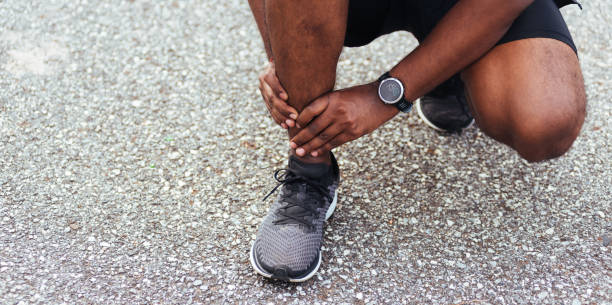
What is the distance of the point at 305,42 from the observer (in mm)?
1535

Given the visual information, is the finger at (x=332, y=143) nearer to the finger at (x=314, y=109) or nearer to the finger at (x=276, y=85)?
the finger at (x=314, y=109)

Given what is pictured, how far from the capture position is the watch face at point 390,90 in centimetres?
171

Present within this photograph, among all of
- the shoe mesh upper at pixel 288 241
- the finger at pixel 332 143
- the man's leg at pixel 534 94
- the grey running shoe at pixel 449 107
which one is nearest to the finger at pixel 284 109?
the finger at pixel 332 143

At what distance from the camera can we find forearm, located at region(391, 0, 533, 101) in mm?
1604

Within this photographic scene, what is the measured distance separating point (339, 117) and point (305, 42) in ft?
0.92

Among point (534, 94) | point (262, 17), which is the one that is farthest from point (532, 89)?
point (262, 17)

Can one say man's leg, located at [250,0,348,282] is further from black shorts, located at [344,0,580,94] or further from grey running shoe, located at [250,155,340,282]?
black shorts, located at [344,0,580,94]

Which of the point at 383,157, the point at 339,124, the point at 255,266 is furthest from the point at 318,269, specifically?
the point at 383,157

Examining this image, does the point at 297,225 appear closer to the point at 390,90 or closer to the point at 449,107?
the point at 390,90

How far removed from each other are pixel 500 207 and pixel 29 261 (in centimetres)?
175

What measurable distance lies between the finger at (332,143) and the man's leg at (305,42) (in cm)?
16

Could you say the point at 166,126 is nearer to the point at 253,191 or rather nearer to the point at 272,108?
the point at 253,191

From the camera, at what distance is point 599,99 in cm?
259

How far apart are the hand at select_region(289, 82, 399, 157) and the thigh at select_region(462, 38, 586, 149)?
0.35m
